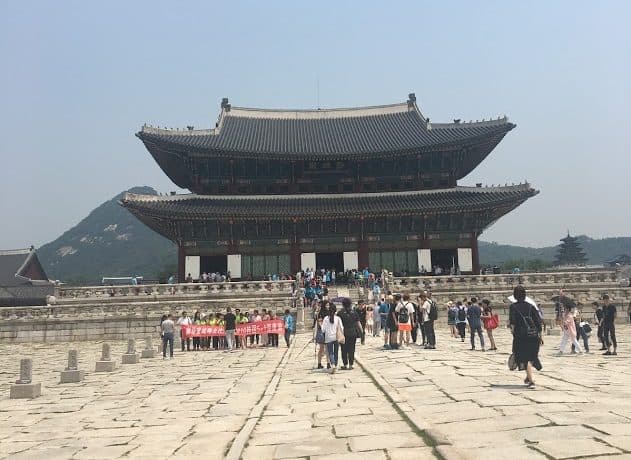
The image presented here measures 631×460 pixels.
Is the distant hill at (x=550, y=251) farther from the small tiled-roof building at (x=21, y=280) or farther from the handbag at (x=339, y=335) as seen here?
the handbag at (x=339, y=335)

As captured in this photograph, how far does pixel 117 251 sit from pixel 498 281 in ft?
424

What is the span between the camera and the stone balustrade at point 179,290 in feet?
94.6

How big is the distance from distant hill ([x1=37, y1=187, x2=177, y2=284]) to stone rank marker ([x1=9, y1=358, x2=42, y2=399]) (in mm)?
107887

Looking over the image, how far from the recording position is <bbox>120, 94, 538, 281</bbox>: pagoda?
36031 mm

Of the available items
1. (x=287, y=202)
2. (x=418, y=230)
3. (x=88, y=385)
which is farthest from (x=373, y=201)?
(x=88, y=385)

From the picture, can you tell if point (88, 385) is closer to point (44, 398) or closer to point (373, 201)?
point (44, 398)

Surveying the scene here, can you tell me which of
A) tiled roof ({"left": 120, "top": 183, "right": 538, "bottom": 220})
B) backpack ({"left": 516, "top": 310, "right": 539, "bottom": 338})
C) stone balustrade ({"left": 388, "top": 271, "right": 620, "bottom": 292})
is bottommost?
backpack ({"left": 516, "top": 310, "right": 539, "bottom": 338})

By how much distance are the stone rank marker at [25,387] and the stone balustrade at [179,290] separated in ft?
54.6

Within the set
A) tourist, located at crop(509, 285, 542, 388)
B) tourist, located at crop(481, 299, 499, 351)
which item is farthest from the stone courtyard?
tourist, located at crop(481, 299, 499, 351)

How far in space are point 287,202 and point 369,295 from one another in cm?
1270

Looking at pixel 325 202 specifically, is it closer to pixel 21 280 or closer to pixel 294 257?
pixel 294 257

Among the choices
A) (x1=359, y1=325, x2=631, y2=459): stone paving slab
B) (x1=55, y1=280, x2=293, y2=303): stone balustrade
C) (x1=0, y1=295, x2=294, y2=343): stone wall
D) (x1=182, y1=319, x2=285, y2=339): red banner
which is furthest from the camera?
(x1=55, y1=280, x2=293, y2=303): stone balustrade

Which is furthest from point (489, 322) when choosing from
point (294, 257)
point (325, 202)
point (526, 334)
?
point (325, 202)

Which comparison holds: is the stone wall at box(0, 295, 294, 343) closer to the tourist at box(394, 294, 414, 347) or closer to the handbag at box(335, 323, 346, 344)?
the tourist at box(394, 294, 414, 347)
